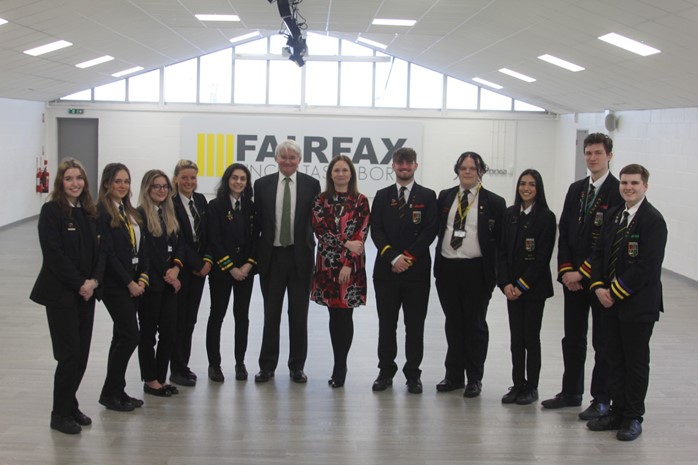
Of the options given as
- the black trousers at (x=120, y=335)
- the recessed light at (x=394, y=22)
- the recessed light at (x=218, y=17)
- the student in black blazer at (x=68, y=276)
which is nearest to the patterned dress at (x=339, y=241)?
the black trousers at (x=120, y=335)

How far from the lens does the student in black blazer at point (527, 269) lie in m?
4.87

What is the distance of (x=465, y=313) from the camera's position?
5156 mm

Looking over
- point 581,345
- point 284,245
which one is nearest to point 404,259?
point 284,245

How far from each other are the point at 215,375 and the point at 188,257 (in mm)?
859

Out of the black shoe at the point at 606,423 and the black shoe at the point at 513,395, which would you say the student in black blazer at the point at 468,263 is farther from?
the black shoe at the point at 606,423

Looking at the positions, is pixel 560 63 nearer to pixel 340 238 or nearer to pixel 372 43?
pixel 372 43

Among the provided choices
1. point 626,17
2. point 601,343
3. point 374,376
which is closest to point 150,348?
point 374,376

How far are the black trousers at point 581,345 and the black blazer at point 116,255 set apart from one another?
2.60 m

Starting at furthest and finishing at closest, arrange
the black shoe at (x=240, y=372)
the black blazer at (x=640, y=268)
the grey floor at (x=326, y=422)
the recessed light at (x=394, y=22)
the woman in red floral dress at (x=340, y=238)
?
the recessed light at (x=394, y=22) < the black shoe at (x=240, y=372) < the woman in red floral dress at (x=340, y=238) < the black blazer at (x=640, y=268) < the grey floor at (x=326, y=422)

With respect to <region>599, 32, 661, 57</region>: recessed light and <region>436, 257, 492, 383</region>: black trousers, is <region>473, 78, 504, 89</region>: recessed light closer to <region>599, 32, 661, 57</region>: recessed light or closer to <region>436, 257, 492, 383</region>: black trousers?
<region>599, 32, 661, 57</region>: recessed light

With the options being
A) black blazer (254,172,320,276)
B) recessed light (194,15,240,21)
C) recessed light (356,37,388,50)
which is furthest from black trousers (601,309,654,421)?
recessed light (356,37,388,50)

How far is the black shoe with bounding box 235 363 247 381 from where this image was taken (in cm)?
538

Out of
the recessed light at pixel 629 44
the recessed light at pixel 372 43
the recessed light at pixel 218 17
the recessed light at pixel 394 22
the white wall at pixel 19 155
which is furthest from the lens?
the recessed light at pixel 372 43

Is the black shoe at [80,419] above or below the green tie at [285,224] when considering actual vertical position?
below
